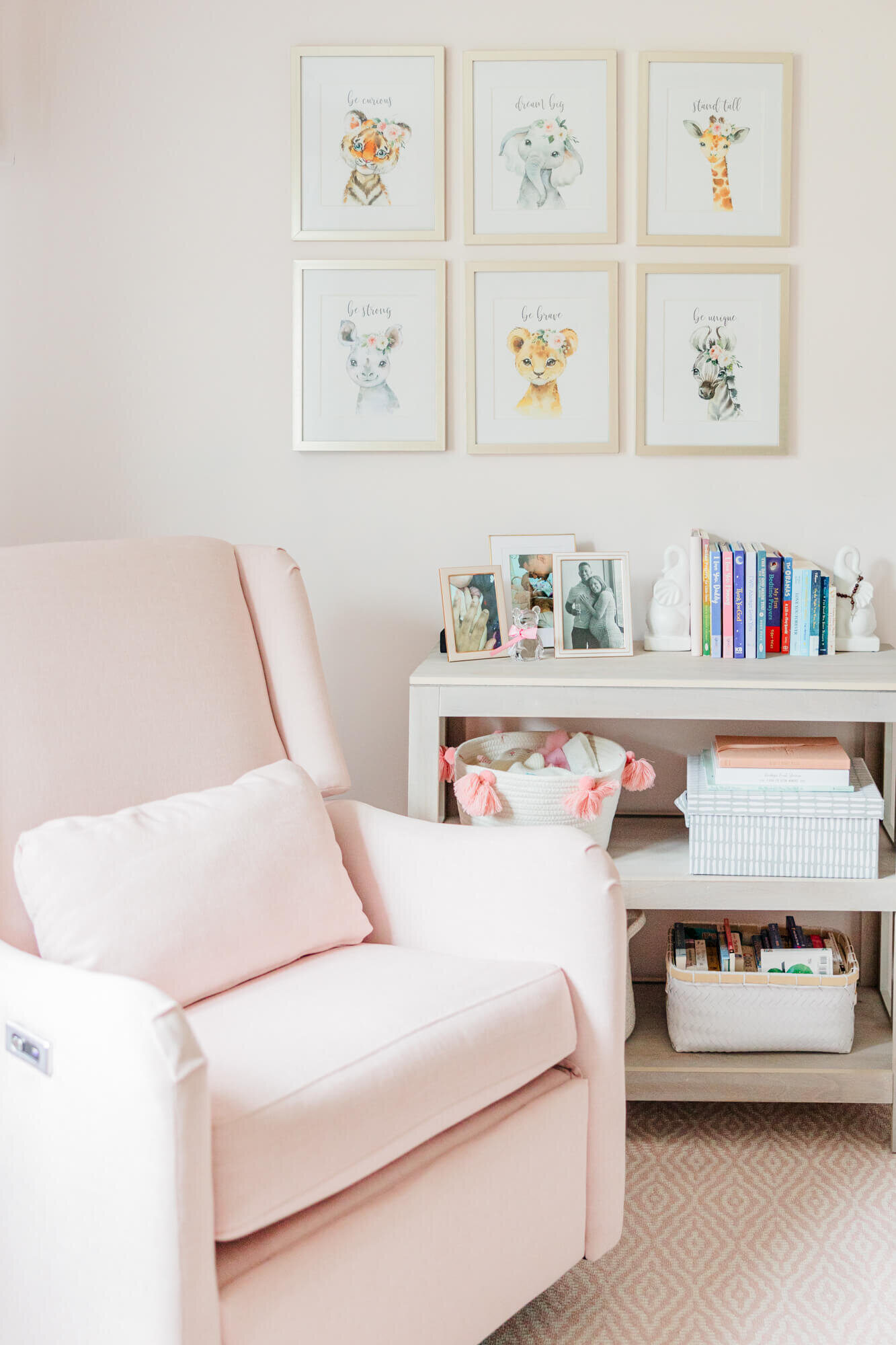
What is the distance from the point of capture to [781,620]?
204cm

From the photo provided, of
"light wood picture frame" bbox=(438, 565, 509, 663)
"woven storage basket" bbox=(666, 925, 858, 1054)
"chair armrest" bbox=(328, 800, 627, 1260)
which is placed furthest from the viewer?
"light wood picture frame" bbox=(438, 565, 509, 663)

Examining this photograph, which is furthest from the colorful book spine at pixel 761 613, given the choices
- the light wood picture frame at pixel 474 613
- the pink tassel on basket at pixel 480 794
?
the pink tassel on basket at pixel 480 794

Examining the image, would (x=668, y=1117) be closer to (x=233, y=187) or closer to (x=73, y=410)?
(x=73, y=410)

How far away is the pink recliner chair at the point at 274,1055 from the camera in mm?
1043

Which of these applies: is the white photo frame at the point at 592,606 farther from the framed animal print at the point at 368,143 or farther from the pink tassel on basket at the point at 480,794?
the framed animal print at the point at 368,143

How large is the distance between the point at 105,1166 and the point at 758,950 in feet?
4.42

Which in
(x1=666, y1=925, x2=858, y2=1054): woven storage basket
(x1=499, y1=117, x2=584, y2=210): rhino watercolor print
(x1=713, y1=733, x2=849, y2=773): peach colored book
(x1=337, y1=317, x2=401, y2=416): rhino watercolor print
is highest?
(x1=499, y1=117, x2=584, y2=210): rhino watercolor print

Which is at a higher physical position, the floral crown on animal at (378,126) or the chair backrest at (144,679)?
the floral crown on animal at (378,126)

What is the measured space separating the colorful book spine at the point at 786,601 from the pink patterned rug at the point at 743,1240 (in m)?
0.86

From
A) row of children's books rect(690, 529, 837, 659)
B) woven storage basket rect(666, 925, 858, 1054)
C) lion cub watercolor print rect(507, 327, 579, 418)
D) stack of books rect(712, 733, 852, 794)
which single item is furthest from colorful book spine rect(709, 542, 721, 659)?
woven storage basket rect(666, 925, 858, 1054)

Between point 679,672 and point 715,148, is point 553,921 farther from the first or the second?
point 715,148

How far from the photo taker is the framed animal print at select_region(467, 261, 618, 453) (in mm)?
2189

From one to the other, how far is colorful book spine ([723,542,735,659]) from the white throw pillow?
846 mm

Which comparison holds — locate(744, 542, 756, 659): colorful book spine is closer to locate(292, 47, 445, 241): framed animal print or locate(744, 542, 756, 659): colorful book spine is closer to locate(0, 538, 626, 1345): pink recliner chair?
locate(0, 538, 626, 1345): pink recliner chair
